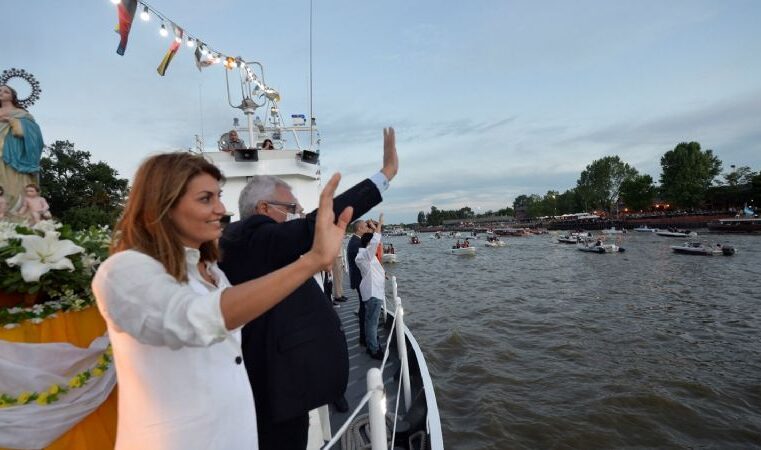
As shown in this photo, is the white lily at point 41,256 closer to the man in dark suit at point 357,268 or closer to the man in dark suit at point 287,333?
the man in dark suit at point 287,333

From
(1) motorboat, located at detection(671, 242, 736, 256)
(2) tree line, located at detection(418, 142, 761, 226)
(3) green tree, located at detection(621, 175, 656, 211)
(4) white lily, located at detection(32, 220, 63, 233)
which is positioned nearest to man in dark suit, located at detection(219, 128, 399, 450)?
(4) white lily, located at detection(32, 220, 63, 233)

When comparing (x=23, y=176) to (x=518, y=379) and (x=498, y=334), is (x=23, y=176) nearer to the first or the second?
(x=518, y=379)

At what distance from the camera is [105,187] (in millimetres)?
39812

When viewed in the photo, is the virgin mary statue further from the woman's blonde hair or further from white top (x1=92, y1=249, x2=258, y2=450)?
white top (x1=92, y1=249, x2=258, y2=450)

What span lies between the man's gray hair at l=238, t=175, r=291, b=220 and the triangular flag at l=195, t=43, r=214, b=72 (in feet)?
27.7

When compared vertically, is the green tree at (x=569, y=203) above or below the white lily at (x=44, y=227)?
above

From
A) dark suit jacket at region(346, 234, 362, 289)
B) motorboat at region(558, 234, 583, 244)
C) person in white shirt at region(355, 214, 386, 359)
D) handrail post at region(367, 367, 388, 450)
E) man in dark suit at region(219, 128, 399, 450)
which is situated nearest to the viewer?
man in dark suit at region(219, 128, 399, 450)

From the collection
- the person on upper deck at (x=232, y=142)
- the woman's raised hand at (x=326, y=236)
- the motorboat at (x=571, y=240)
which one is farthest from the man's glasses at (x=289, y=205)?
the motorboat at (x=571, y=240)

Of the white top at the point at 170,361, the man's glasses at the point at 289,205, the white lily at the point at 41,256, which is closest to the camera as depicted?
the white top at the point at 170,361

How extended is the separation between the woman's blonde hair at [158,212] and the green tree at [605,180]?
372 ft

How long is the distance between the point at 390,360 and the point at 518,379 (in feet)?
14.2

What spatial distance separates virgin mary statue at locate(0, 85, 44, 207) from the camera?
306 cm

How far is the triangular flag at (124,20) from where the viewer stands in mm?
5969

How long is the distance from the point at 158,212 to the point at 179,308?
0.45 m
